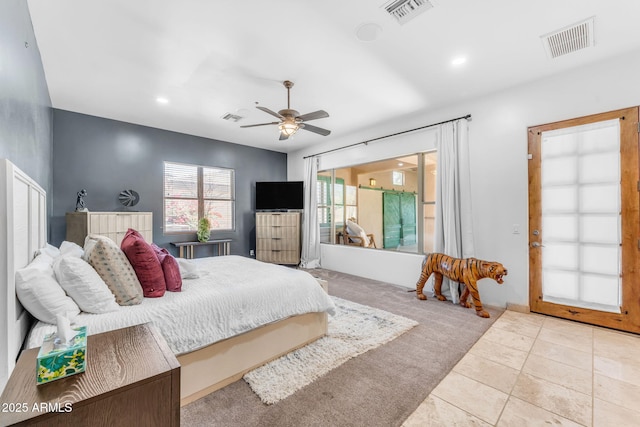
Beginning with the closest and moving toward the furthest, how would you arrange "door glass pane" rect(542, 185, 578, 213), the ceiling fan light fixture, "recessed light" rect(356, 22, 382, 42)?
"recessed light" rect(356, 22, 382, 42)
"door glass pane" rect(542, 185, 578, 213)
the ceiling fan light fixture

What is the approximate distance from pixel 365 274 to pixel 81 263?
4.27 m

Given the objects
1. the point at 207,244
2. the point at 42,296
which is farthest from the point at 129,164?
the point at 42,296

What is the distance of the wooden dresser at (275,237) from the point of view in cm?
612

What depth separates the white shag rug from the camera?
6.57 ft

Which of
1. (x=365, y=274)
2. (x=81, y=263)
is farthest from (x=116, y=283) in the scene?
(x=365, y=274)

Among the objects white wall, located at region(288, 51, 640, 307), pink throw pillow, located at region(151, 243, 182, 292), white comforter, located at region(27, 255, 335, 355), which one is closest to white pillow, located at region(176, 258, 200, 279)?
white comforter, located at region(27, 255, 335, 355)

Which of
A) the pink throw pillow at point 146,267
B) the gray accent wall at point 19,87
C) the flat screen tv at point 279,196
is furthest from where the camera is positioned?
the flat screen tv at point 279,196

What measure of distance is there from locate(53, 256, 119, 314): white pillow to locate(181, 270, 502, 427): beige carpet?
833mm

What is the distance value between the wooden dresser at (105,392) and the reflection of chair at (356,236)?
462 centimetres

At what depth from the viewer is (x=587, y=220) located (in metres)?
3.06

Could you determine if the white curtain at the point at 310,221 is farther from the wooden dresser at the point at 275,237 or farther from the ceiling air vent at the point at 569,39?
the ceiling air vent at the point at 569,39

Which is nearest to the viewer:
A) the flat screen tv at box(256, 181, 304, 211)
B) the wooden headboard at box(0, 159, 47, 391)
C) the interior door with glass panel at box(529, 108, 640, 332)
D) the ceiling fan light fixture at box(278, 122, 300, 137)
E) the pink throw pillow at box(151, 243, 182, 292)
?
the wooden headboard at box(0, 159, 47, 391)

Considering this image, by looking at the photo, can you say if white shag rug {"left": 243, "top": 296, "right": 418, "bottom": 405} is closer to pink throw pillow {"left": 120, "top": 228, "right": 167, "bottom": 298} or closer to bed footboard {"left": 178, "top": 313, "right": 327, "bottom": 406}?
bed footboard {"left": 178, "top": 313, "right": 327, "bottom": 406}

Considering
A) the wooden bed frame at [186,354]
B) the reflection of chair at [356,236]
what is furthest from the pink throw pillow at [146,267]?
the reflection of chair at [356,236]
